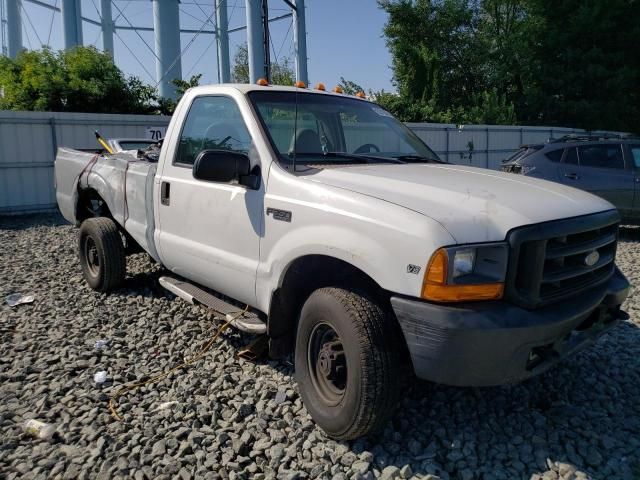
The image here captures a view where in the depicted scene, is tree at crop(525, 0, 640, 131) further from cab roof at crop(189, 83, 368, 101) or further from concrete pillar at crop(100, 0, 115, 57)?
cab roof at crop(189, 83, 368, 101)

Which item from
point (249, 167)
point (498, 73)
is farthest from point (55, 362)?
point (498, 73)

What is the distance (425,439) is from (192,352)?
193 centimetres

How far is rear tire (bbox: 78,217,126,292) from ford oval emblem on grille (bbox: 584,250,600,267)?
4115 mm

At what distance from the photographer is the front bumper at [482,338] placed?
7.75 ft

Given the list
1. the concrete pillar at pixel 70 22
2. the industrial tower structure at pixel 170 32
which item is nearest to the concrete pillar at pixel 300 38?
the industrial tower structure at pixel 170 32

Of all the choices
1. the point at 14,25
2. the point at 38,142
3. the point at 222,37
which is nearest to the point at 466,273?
the point at 38,142

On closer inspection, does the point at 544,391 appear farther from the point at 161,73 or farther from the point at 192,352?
the point at 161,73

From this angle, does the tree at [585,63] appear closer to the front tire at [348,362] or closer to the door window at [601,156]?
the door window at [601,156]

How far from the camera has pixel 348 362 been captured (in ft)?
8.80

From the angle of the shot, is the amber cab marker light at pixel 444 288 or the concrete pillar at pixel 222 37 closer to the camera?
the amber cab marker light at pixel 444 288

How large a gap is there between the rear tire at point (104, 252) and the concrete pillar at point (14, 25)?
3260cm

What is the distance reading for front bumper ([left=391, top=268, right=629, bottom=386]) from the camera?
2363 millimetres

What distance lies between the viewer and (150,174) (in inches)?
176

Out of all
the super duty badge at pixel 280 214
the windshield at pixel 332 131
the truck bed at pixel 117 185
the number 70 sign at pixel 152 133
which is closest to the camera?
the super duty badge at pixel 280 214
